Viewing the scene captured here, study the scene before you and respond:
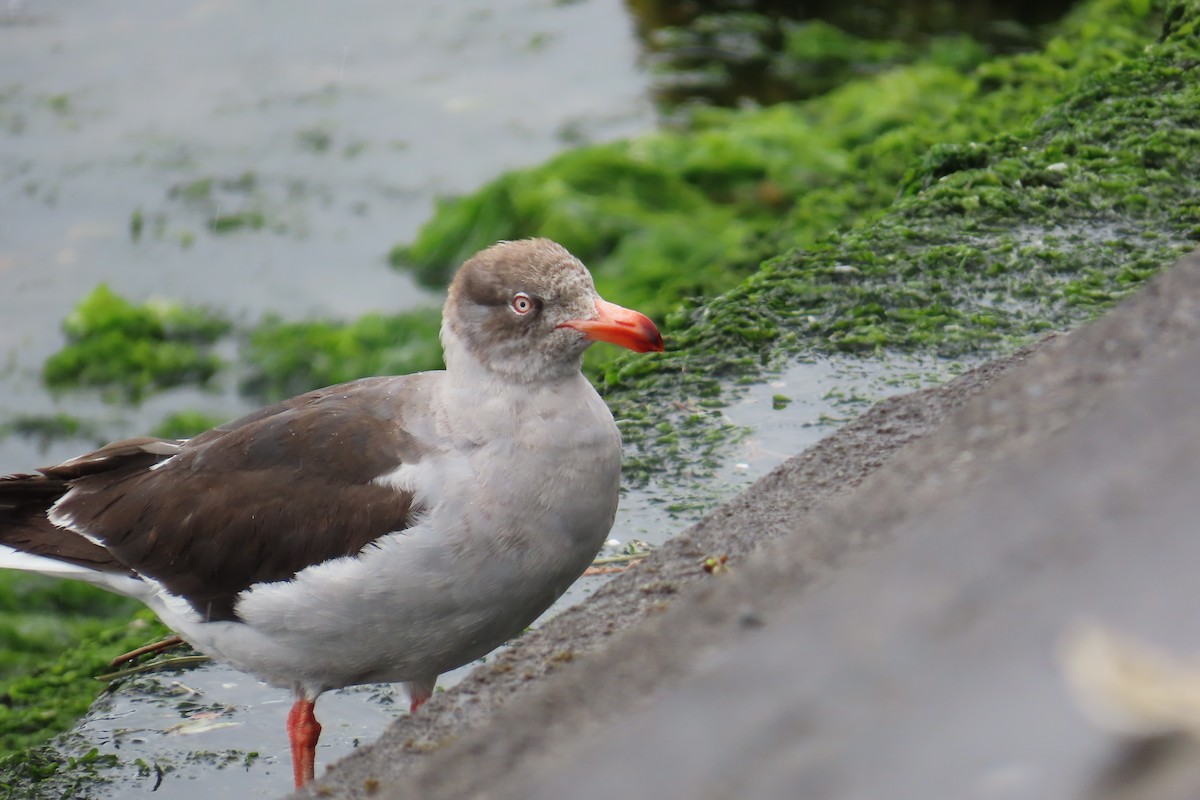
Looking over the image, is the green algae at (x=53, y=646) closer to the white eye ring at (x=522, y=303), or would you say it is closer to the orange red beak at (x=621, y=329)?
the white eye ring at (x=522, y=303)

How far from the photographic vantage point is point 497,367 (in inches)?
151

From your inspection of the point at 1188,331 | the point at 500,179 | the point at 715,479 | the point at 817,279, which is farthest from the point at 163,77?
the point at 1188,331

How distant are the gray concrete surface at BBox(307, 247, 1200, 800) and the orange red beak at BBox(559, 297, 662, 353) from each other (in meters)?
1.68

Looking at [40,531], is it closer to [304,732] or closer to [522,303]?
[304,732]

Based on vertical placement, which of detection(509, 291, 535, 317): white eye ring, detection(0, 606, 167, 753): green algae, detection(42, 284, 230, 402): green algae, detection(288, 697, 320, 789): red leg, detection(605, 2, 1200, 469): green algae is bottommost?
detection(0, 606, 167, 753): green algae

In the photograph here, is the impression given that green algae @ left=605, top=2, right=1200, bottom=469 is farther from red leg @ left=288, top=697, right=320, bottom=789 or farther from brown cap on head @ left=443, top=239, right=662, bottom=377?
red leg @ left=288, top=697, right=320, bottom=789

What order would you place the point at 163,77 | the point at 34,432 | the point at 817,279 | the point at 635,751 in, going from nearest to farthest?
1. the point at 635,751
2. the point at 817,279
3. the point at 34,432
4. the point at 163,77

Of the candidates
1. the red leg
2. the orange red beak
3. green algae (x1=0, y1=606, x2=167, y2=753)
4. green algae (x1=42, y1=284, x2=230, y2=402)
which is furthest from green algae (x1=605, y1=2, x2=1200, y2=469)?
green algae (x1=42, y1=284, x2=230, y2=402)

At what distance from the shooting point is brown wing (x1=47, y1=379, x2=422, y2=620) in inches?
148

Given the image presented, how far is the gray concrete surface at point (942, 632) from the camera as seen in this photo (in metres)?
1.19

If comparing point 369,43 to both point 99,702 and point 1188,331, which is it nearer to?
point 99,702

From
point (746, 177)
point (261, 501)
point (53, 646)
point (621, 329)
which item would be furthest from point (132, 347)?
point (621, 329)

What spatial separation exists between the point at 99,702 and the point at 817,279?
2973 mm

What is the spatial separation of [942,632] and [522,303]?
260cm
